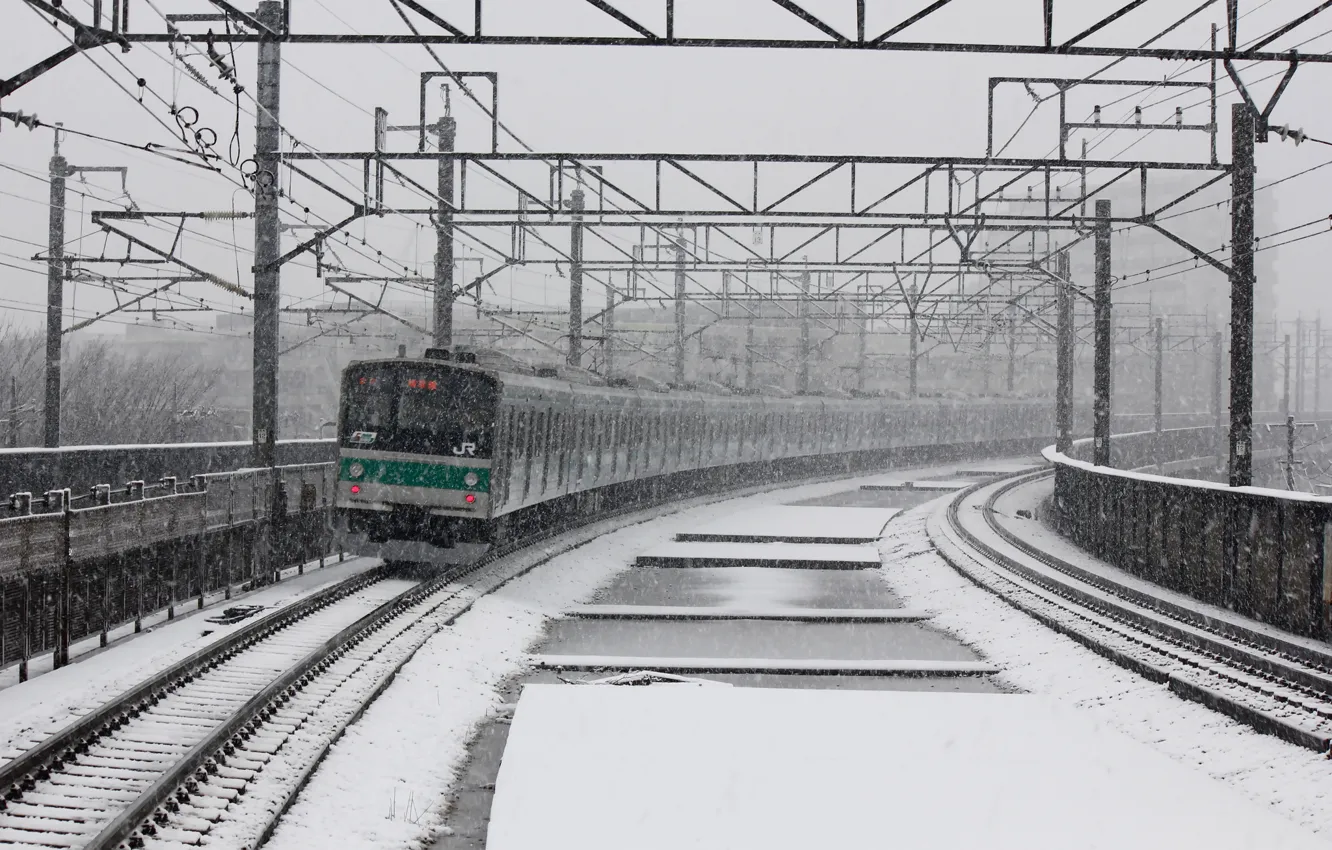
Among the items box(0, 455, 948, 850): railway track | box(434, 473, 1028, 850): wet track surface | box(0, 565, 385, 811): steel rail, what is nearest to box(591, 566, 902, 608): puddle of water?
box(434, 473, 1028, 850): wet track surface

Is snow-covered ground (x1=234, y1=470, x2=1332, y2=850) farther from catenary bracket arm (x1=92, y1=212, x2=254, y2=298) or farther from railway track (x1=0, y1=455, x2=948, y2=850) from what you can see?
catenary bracket arm (x1=92, y1=212, x2=254, y2=298)

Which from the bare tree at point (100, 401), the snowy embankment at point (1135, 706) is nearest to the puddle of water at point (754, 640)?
the snowy embankment at point (1135, 706)

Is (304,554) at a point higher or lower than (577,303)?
lower

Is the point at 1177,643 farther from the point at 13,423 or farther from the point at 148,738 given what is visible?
the point at 13,423

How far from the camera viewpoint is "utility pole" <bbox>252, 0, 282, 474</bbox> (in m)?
16.6

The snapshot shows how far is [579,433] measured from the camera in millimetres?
22641

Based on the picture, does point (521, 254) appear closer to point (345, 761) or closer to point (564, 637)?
point (564, 637)

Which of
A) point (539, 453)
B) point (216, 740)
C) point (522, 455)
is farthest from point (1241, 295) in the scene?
point (216, 740)

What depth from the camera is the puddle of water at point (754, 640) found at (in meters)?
12.4

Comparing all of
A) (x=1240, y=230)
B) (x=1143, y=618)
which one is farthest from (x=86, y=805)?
(x=1240, y=230)

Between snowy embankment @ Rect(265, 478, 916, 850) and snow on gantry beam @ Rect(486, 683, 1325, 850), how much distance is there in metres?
0.43

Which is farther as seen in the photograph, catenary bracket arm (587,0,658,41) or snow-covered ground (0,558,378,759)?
catenary bracket arm (587,0,658,41)

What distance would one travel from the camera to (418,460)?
16562 mm

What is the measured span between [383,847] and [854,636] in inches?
304
